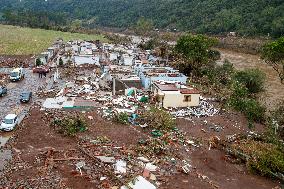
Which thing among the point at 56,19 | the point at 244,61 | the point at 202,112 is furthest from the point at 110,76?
the point at 56,19

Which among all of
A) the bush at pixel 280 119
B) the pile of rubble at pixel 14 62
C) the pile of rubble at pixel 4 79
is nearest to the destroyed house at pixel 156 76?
the bush at pixel 280 119

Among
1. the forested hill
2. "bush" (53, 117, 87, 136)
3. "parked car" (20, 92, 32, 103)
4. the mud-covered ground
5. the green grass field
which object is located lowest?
the mud-covered ground

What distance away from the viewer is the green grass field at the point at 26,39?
2202 inches

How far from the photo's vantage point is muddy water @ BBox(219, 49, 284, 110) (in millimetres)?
36519

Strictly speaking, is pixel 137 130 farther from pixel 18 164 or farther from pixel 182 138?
pixel 18 164

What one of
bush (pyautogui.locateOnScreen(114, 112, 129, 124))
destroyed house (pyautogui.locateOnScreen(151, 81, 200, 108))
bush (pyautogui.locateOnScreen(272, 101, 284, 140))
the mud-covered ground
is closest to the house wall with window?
destroyed house (pyautogui.locateOnScreen(151, 81, 200, 108))

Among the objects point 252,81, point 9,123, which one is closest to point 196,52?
point 252,81

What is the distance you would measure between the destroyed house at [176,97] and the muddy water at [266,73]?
7498mm

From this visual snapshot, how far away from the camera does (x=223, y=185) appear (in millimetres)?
18672

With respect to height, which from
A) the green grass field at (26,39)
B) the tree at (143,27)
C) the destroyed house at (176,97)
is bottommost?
the destroyed house at (176,97)

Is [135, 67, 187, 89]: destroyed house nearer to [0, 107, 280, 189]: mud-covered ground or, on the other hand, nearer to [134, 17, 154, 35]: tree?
[0, 107, 280, 189]: mud-covered ground

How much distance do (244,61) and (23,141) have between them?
43.7 meters

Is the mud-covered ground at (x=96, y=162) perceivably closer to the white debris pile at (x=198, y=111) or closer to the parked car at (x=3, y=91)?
the white debris pile at (x=198, y=111)

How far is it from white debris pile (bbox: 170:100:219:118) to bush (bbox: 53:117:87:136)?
270 inches
